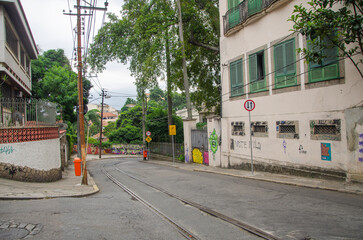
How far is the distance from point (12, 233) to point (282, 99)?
11.1 meters

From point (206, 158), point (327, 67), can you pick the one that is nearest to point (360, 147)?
point (327, 67)

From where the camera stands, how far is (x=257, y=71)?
1470 centimetres

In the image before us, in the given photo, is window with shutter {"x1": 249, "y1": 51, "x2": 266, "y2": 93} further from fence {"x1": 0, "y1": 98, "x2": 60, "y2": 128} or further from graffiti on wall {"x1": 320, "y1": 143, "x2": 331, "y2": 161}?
fence {"x1": 0, "y1": 98, "x2": 60, "y2": 128}

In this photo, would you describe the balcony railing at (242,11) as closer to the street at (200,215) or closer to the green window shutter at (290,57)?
the green window shutter at (290,57)

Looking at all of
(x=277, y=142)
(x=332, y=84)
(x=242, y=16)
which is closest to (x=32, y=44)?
(x=242, y=16)

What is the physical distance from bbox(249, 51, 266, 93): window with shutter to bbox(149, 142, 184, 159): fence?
1161cm

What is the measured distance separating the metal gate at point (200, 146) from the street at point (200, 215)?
10.4m

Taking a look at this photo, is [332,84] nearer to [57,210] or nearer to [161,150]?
[57,210]

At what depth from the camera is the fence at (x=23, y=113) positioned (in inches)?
436

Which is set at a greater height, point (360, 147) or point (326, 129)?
point (326, 129)

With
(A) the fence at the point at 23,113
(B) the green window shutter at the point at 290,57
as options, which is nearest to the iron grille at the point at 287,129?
(B) the green window shutter at the point at 290,57

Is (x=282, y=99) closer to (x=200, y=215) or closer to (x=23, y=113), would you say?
(x=200, y=215)

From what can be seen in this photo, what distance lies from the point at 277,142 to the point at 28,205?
32.9ft

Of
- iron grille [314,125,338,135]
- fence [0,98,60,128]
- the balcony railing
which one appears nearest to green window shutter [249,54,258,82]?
the balcony railing
